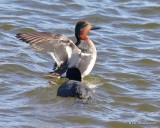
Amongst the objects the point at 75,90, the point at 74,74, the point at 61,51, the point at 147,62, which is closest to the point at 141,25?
the point at 147,62

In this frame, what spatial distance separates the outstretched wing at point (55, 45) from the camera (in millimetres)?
11641

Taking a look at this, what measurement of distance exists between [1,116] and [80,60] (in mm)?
2727

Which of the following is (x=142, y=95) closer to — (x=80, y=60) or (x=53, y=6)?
(x=80, y=60)

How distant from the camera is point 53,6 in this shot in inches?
623

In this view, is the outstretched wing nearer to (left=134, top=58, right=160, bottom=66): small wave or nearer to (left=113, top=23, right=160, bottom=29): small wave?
(left=134, top=58, right=160, bottom=66): small wave

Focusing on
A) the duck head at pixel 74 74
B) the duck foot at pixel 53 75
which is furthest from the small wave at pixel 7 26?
the duck head at pixel 74 74

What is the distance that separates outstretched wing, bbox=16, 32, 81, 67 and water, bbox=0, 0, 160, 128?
41 centimetres

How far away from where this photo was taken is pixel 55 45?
11727mm

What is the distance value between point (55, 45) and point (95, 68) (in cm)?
103

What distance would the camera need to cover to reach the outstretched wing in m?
11.6

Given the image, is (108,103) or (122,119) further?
(108,103)

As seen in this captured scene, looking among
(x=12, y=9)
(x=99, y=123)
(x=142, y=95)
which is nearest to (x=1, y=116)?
(x=99, y=123)

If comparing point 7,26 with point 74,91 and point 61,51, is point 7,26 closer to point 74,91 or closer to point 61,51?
point 61,51

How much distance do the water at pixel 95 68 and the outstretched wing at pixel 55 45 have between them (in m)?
0.41
